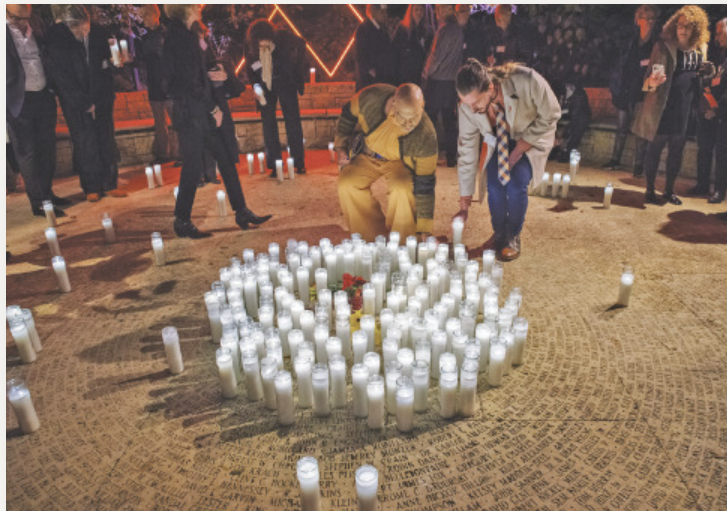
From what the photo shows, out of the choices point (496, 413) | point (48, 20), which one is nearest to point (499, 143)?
point (496, 413)

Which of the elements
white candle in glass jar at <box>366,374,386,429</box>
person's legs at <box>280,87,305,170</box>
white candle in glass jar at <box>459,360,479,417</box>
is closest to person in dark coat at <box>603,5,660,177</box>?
person's legs at <box>280,87,305,170</box>

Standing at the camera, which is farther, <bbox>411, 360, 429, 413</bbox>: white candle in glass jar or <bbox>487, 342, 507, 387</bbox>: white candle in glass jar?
<bbox>487, 342, 507, 387</bbox>: white candle in glass jar

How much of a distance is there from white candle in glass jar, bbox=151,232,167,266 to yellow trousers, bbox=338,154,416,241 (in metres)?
1.86

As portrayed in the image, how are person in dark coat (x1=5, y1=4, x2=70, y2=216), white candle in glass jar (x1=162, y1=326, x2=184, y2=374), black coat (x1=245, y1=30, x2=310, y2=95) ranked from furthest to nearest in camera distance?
black coat (x1=245, y1=30, x2=310, y2=95) < person in dark coat (x1=5, y1=4, x2=70, y2=216) < white candle in glass jar (x1=162, y1=326, x2=184, y2=374)

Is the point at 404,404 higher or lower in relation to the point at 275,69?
lower

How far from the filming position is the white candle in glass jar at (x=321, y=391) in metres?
2.88

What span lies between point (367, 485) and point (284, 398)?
837 mm

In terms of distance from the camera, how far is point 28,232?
6.20 meters

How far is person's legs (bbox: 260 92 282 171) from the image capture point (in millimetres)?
8039

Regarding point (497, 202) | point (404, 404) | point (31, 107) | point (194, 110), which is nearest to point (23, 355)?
point (404, 404)

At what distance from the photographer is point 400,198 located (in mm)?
5102

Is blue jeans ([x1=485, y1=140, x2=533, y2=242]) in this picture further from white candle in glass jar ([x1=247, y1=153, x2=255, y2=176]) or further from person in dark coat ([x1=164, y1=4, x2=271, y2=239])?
white candle in glass jar ([x1=247, y1=153, x2=255, y2=176])

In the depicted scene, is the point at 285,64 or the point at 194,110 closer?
the point at 194,110

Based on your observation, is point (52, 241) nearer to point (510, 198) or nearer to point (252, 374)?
point (252, 374)
